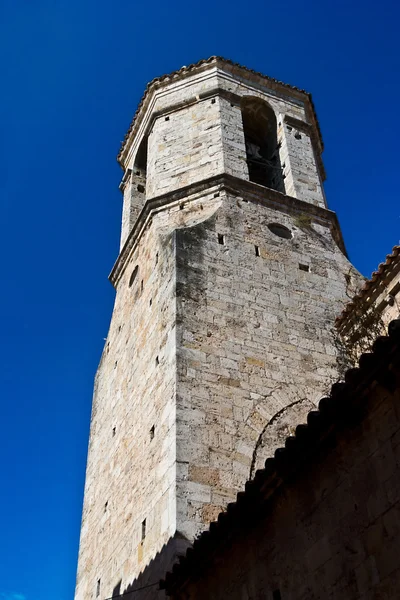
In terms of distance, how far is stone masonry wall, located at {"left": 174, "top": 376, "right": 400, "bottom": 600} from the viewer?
12.1 ft

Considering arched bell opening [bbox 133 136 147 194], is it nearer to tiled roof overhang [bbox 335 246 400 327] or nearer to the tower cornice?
the tower cornice

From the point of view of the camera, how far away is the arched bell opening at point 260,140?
40.5ft

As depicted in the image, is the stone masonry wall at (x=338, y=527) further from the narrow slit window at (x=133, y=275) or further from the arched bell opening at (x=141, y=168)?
the arched bell opening at (x=141, y=168)

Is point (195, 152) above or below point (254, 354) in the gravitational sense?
above

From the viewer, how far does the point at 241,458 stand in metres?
6.96

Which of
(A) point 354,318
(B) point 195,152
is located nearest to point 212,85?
(B) point 195,152

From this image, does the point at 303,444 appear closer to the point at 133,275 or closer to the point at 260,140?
the point at 133,275

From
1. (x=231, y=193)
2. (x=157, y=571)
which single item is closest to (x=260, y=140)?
(x=231, y=193)

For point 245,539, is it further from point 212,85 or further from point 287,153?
point 212,85

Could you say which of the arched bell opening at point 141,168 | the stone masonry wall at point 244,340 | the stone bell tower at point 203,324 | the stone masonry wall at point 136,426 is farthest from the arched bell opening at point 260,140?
the stone masonry wall at point 136,426

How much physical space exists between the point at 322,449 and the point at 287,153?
8644 mm

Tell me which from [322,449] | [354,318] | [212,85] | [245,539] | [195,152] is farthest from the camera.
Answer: [212,85]

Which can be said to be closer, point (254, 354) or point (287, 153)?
point (254, 354)

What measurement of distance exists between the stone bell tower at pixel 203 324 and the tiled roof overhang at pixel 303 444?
86 cm
